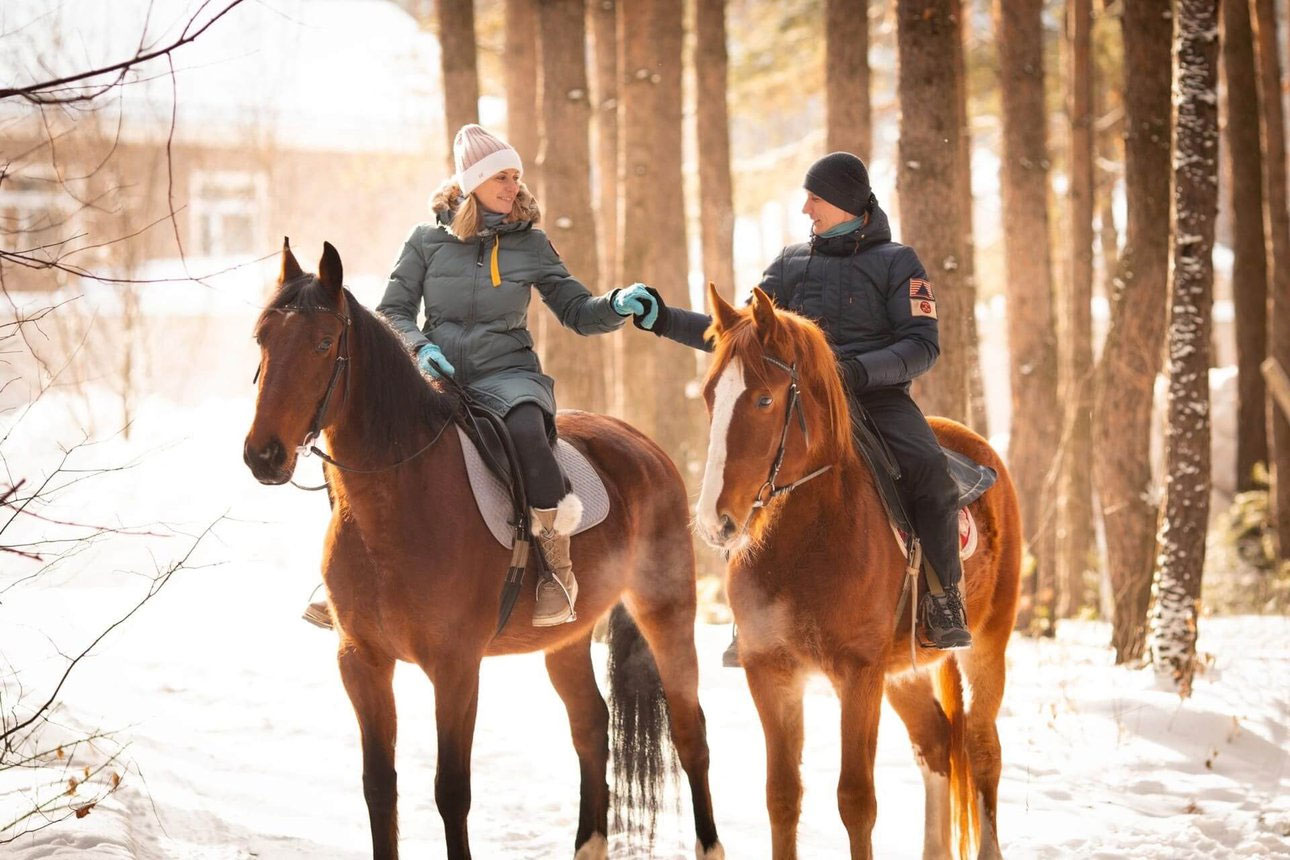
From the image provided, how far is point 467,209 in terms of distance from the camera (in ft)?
16.0

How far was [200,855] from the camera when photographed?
16.6ft

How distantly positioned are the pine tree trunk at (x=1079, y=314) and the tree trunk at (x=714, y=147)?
434 centimetres

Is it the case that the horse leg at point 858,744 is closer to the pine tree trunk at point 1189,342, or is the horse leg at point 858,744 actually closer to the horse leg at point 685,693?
the horse leg at point 685,693

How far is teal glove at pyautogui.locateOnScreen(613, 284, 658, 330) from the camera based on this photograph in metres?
4.64

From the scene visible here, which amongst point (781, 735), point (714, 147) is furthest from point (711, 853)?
point (714, 147)

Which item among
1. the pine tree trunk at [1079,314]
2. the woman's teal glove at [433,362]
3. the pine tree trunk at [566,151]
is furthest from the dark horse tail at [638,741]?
the pine tree trunk at [1079,314]

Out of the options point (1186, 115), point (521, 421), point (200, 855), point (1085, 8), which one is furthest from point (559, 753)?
point (1085, 8)

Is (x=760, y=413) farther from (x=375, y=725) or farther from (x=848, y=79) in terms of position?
(x=848, y=79)

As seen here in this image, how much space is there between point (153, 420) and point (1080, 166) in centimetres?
1259

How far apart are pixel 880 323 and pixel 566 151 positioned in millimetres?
5543

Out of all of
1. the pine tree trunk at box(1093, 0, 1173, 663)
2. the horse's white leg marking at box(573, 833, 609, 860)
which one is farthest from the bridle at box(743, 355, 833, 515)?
the pine tree trunk at box(1093, 0, 1173, 663)

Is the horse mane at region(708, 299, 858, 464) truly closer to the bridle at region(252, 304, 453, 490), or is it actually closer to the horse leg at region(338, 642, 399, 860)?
the bridle at region(252, 304, 453, 490)

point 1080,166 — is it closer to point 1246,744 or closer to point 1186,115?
point 1186,115

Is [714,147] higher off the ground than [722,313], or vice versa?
[714,147]
